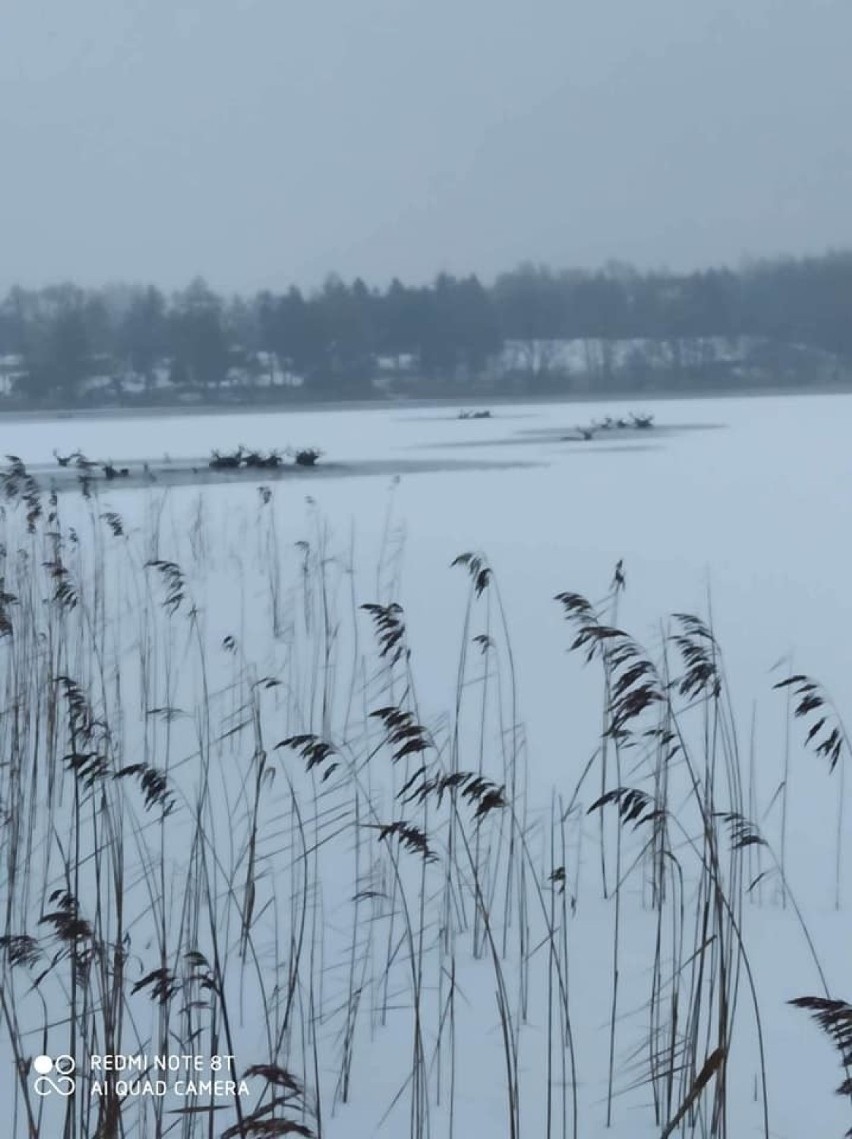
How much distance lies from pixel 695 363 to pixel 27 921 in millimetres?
50996

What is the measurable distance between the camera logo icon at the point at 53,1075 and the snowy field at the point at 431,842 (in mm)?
38

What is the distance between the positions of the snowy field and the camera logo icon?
1.5 inches

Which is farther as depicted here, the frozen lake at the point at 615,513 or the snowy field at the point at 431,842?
the frozen lake at the point at 615,513

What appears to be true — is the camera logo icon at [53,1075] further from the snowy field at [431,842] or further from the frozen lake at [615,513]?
the frozen lake at [615,513]

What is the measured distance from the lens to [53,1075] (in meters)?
2.26

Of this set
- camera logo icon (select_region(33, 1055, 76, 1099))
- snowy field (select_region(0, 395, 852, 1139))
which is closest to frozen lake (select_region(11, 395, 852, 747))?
snowy field (select_region(0, 395, 852, 1139))

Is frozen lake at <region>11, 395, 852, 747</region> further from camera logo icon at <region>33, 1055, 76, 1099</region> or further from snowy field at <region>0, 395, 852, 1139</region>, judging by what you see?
camera logo icon at <region>33, 1055, 76, 1099</region>

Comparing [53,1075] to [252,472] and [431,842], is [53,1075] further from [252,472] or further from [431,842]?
[252,472]

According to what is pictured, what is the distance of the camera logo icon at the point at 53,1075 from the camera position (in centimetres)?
207

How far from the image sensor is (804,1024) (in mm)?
2580

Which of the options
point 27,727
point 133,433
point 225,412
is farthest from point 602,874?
point 225,412

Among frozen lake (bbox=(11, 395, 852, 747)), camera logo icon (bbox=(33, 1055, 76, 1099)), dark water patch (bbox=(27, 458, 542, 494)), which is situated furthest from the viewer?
dark water patch (bbox=(27, 458, 542, 494))

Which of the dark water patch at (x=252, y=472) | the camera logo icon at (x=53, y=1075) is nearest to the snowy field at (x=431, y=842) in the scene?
the camera logo icon at (x=53, y=1075)

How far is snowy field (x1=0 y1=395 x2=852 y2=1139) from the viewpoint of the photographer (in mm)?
2262
